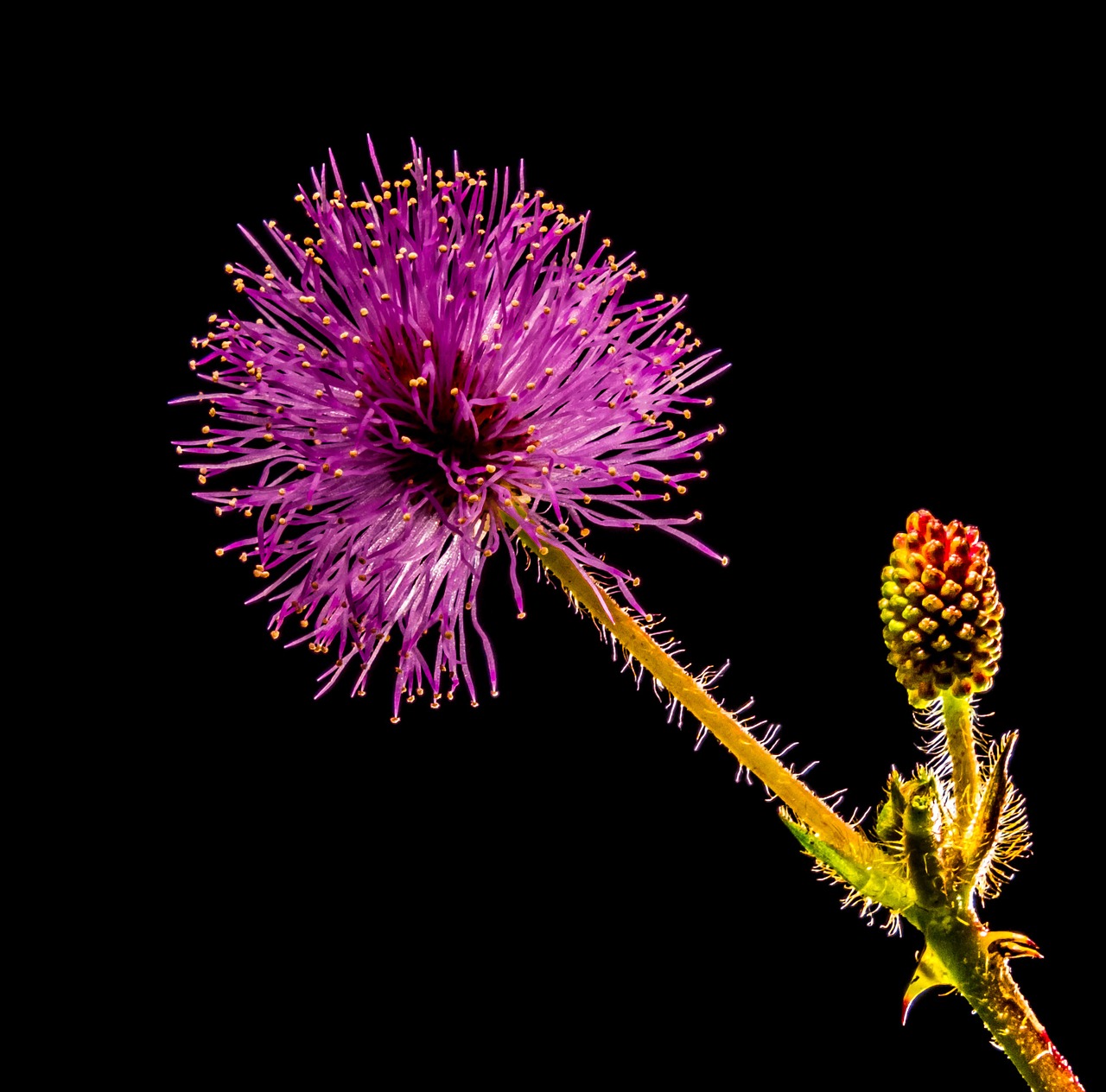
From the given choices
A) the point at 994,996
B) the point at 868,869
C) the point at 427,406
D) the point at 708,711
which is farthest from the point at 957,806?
the point at 427,406

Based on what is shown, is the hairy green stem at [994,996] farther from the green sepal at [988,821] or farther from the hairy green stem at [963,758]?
the hairy green stem at [963,758]

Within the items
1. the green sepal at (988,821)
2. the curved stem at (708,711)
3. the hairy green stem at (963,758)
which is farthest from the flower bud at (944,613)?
the curved stem at (708,711)

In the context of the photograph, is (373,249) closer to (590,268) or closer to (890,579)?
(590,268)

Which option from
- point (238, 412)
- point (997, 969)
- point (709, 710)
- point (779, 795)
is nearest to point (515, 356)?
point (238, 412)

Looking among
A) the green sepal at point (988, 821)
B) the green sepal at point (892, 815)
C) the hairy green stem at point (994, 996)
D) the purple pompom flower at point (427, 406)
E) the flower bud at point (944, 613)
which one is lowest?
the hairy green stem at point (994, 996)

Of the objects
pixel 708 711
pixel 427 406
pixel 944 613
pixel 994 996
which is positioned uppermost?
pixel 427 406

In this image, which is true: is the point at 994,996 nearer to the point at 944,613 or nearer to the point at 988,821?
the point at 988,821
